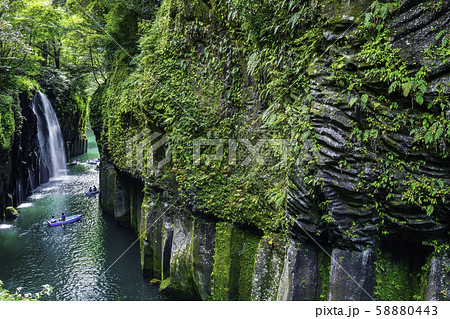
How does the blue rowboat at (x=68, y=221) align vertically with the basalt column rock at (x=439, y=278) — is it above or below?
below

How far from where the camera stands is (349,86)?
5.04m

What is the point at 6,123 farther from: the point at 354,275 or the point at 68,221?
the point at 354,275

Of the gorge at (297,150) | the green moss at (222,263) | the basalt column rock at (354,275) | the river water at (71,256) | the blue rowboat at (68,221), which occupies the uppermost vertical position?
the gorge at (297,150)

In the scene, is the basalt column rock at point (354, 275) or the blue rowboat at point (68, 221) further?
the blue rowboat at point (68, 221)

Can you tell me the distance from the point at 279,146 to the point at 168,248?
5.93 meters

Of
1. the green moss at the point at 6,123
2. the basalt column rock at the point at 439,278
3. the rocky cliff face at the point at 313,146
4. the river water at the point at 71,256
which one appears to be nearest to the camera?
the rocky cliff face at the point at 313,146

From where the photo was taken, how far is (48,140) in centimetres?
2541

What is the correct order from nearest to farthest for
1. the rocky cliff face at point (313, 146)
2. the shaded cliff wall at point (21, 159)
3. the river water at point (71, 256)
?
the rocky cliff face at point (313, 146), the river water at point (71, 256), the shaded cliff wall at point (21, 159)

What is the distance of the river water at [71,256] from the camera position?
11227mm

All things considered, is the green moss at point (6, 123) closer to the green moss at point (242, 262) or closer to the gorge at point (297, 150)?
the gorge at point (297, 150)

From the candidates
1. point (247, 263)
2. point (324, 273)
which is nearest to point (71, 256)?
point (247, 263)

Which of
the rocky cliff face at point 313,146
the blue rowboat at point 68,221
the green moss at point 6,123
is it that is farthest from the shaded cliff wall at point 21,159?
the rocky cliff face at point 313,146

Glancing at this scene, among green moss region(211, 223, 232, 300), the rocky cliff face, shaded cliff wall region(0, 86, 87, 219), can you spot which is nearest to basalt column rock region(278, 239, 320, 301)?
the rocky cliff face

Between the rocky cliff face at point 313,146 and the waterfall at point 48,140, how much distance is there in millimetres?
17356
